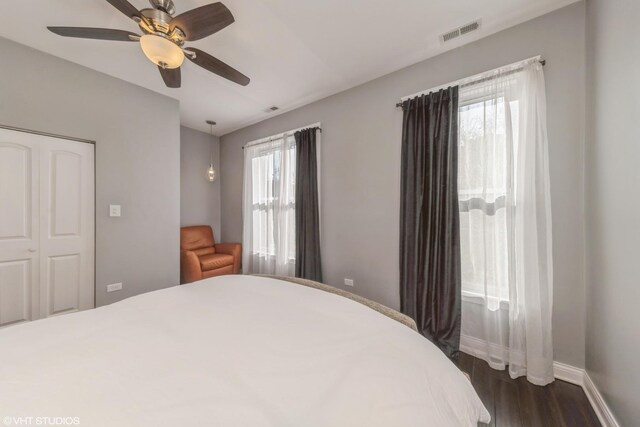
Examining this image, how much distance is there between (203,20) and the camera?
4.76 ft

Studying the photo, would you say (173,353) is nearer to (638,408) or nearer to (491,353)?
(638,408)

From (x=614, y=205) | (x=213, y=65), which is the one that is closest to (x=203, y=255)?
(x=213, y=65)

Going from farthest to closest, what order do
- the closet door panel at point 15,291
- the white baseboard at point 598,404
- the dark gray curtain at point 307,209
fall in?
the dark gray curtain at point 307,209 < the closet door panel at point 15,291 < the white baseboard at point 598,404

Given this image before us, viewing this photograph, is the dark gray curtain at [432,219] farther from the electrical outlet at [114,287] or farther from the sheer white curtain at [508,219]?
the electrical outlet at [114,287]

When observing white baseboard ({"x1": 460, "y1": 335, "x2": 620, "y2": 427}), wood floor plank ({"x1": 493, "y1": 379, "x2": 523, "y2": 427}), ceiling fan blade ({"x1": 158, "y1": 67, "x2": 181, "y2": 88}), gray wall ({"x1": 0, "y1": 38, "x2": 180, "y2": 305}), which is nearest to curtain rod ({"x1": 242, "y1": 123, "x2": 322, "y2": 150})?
gray wall ({"x1": 0, "y1": 38, "x2": 180, "y2": 305})

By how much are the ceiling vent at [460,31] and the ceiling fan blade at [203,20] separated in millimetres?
1736

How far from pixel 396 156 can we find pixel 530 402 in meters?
2.14

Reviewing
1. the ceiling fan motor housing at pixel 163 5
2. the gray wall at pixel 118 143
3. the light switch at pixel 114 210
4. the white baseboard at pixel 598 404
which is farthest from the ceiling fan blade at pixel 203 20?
the white baseboard at pixel 598 404

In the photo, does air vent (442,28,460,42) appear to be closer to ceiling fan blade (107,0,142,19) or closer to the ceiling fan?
the ceiling fan

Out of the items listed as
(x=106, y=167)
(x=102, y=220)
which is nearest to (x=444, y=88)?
(x=106, y=167)

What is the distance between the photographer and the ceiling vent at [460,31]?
73.4 inches

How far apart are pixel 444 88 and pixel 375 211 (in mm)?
1321

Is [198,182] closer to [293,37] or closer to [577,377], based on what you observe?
[293,37]

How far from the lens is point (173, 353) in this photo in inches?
33.3
